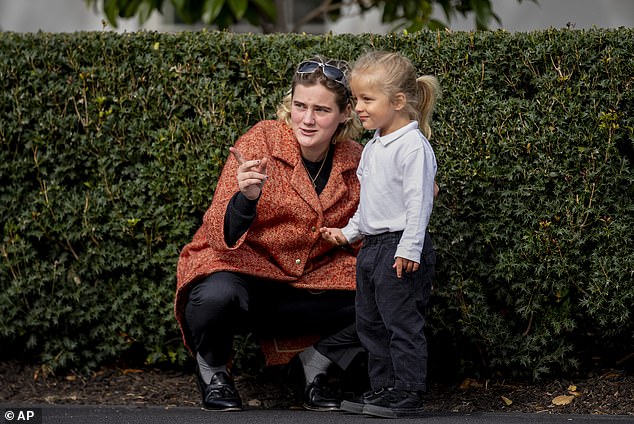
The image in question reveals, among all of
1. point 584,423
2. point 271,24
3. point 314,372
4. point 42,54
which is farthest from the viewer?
point 271,24

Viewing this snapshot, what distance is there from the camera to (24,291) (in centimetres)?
507

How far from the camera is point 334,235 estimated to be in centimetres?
439

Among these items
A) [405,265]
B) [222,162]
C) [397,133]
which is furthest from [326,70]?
[405,265]

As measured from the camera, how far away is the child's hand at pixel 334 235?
438cm

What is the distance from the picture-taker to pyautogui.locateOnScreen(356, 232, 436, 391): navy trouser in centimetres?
405

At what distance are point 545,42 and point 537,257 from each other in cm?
99

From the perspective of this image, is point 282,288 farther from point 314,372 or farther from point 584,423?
point 584,423

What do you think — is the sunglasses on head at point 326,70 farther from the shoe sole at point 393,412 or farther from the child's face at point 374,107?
the shoe sole at point 393,412

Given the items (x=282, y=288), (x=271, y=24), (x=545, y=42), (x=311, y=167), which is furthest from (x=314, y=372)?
(x=271, y=24)

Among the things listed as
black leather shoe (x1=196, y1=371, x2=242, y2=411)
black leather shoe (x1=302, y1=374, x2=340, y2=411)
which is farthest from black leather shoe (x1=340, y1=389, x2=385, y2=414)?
black leather shoe (x1=196, y1=371, x2=242, y2=411)

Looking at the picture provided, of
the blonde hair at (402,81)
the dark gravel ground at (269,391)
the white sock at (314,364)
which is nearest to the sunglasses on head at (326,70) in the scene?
the blonde hair at (402,81)

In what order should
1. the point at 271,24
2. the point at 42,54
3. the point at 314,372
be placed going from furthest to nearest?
1. the point at 271,24
2. the point at 42,54
3. the point at 314,372

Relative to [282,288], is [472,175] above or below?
above

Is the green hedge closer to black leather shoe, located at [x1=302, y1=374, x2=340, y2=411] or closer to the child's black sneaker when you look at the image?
black leather shoe, located at [x1=302, y1=374, x2=340, y2=411]
